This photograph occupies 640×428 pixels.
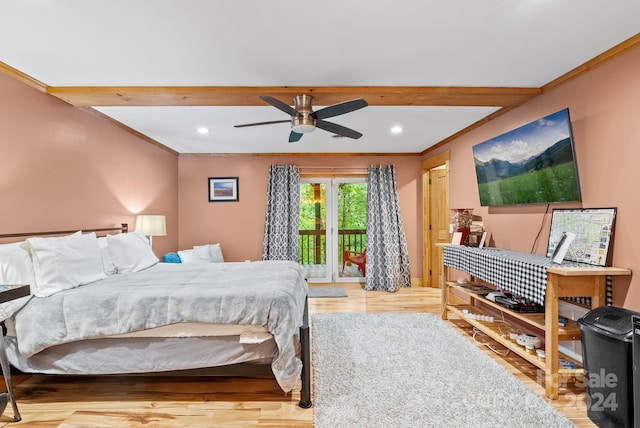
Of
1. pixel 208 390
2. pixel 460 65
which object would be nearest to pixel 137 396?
pixel 208 390

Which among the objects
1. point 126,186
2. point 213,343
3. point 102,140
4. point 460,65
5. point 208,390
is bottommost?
point 208,390

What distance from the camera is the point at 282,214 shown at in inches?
221

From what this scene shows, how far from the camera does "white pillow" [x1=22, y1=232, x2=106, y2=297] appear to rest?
7.36 feet

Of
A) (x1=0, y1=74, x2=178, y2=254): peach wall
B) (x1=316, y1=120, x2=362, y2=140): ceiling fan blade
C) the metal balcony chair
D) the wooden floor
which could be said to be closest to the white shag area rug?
the wooden floor

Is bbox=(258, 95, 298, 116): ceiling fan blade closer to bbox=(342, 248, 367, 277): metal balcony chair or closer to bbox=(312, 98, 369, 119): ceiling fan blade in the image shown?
bbox=(312, 98, 369, 119): ceiling fan blade

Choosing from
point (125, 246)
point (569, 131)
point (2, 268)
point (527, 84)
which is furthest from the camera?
point (125, 246)

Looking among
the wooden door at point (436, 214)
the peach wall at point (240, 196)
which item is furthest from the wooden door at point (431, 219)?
the peach wall at point (240, 196)

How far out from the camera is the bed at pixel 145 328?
2125 millimetres

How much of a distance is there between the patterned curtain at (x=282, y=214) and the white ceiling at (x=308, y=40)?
2921 millimetres

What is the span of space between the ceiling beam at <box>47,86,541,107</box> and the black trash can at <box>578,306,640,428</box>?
6.46 ft

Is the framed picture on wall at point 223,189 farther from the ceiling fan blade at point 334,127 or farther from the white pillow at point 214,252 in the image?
the ceiling fan blade at point 334,127

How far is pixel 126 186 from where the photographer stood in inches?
157

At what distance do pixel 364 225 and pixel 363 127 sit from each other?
7.84 feet

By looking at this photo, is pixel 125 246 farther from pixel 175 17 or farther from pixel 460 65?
pixel 460 65
